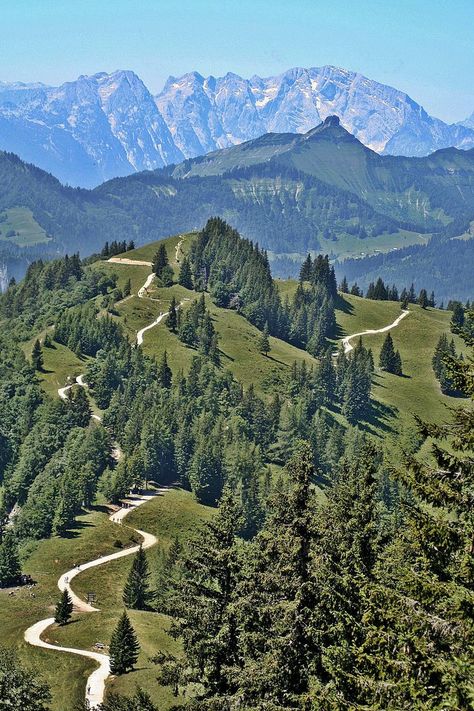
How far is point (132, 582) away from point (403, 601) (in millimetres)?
82179

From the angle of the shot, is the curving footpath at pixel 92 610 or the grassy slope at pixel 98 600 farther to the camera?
the grassy slope at pixel 98 600

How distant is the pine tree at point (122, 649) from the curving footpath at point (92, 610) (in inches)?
69.3

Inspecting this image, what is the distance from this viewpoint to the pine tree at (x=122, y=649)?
68.3 metres

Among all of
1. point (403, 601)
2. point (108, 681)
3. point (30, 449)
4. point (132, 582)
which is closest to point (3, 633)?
point (132, 582)

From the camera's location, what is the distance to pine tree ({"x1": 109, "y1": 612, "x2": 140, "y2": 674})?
2689 inches

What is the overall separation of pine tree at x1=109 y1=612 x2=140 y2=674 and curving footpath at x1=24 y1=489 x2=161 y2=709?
1.76m

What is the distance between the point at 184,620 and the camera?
116 ft

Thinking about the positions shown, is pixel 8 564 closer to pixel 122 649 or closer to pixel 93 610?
pixel 93 610

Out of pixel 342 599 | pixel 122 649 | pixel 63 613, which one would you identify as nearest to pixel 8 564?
pixel 63 613

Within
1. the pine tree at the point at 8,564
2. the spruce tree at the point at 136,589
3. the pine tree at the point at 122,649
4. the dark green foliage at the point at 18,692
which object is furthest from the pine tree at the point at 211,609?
the pine tree at the point at 8,564

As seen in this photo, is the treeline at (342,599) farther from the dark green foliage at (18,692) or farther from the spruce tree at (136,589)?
the spruce tree at (136,589)

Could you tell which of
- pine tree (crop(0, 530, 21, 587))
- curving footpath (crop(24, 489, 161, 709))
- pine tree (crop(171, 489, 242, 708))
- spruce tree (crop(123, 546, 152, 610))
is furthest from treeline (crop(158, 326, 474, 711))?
pine tree (crop(0, 530, 21, 587))

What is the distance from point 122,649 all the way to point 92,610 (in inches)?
1230

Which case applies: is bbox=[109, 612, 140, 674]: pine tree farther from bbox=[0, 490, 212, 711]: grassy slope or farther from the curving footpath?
the curving footpath
